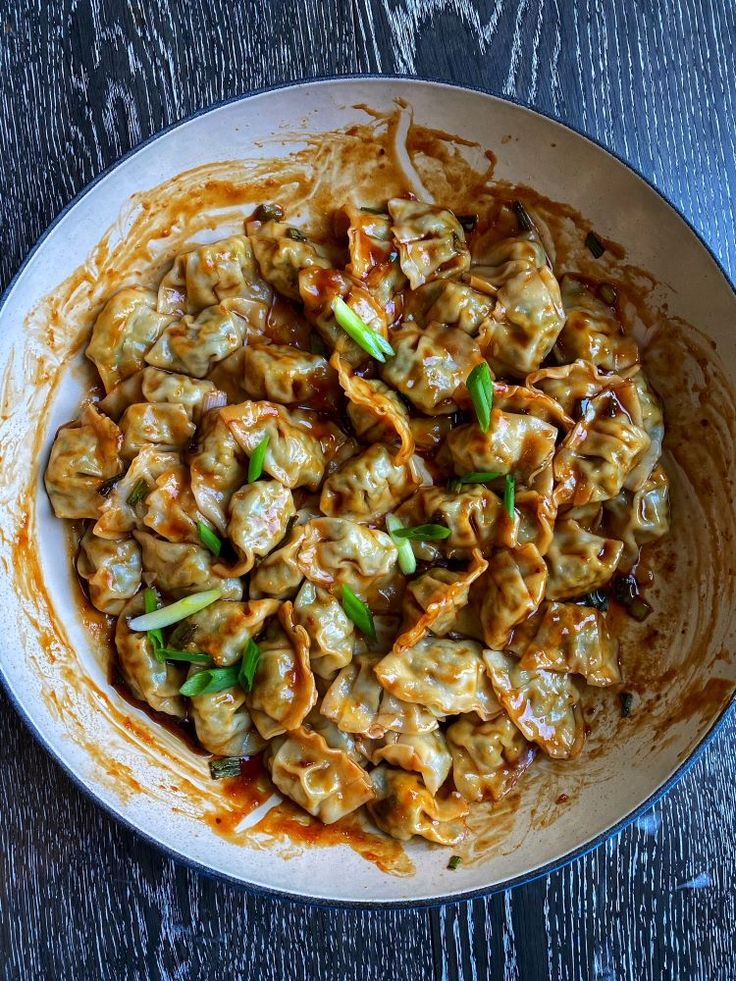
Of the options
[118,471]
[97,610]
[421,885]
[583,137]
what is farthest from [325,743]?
[583,137]

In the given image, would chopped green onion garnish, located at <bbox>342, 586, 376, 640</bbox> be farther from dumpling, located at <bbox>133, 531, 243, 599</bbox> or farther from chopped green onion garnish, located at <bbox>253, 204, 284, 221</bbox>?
chopped green onion garnish, located at <bbox>253, 204, 284, 221</bbox>

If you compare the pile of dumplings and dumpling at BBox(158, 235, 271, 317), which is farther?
dumpling at BBox(158, 235, 271, 317)

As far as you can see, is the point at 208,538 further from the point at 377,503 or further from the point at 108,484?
the point at 377,503

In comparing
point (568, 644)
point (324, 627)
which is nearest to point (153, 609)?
point (324, 627)

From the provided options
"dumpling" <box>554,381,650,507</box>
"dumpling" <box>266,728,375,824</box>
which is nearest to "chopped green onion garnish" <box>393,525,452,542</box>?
"dumpling" <box>554,381,650,507</box>

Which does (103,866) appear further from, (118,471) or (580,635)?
(580,635)

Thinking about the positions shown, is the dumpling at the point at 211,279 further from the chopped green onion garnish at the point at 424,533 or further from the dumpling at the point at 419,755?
the dumpling at the point at 419,755
